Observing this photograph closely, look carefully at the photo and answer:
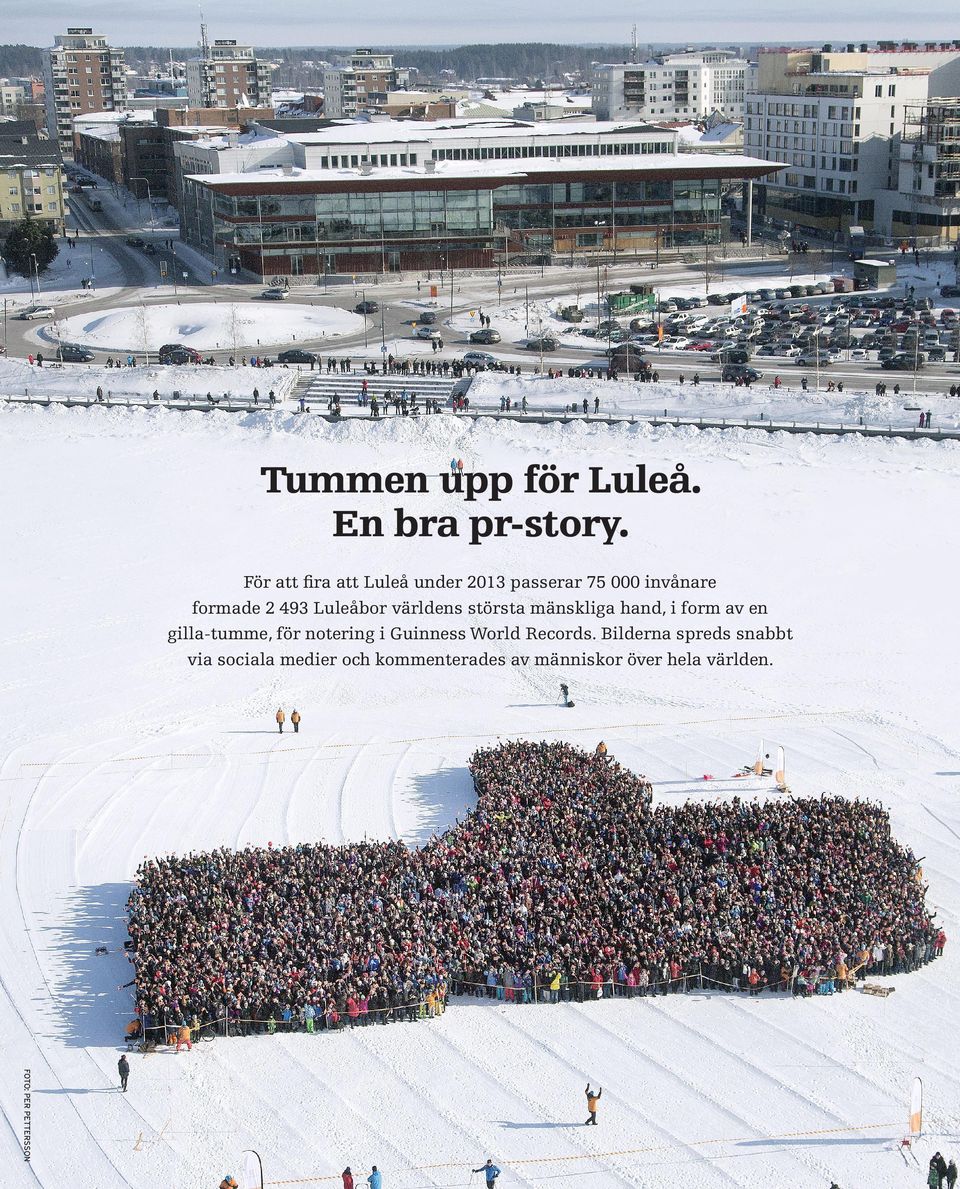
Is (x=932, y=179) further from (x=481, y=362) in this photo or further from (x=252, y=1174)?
(x=252, y=1174)

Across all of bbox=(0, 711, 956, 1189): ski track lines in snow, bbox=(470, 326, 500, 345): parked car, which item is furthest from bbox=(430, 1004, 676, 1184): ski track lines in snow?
bbox=(470, 326, 500, 345): parked car

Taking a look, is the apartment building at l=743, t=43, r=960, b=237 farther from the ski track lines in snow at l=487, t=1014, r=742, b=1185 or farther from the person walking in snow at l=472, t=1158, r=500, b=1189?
the person walking in snow at l=472, t=1158, r=500, b=1189

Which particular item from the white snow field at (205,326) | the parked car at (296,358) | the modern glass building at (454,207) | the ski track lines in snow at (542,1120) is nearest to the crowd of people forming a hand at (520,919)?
the ski track lines in snow at (542,1120)

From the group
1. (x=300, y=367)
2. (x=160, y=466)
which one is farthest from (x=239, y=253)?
(x=160, y=466)

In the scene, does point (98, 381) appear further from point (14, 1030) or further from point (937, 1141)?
point (937, 1141)

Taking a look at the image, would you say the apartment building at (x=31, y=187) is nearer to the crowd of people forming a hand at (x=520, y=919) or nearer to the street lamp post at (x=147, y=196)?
the street lamp post at (x=147, y=196)
